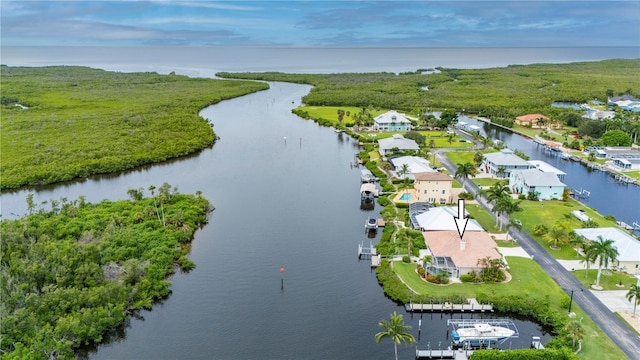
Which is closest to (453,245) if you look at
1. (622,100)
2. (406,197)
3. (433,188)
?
(433,188)

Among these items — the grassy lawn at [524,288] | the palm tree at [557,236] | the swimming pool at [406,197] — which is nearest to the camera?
the grassy lawn at [524,288]

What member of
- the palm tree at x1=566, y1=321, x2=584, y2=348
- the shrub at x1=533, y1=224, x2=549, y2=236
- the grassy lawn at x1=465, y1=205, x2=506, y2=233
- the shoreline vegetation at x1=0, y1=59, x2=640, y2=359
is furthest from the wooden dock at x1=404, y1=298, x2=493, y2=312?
the shrub at x1=533, y1=224, x2=549, y2=236

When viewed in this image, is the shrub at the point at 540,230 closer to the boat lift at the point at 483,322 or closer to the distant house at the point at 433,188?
the distant house at the point at 433,188

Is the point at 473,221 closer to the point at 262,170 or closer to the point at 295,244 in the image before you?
the point at 295,244

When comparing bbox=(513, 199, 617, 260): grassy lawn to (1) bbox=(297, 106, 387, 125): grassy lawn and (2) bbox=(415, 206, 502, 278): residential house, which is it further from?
(1) bbox=(297, 106, 387, 125): grassy lawn

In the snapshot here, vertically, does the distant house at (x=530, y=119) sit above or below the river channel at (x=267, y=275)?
above

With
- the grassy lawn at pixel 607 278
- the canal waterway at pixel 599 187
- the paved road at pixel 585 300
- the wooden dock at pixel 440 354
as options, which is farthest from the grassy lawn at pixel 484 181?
the wooden dock at pixel 440 354

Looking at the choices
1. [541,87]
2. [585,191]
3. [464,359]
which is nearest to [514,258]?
[464,359]
